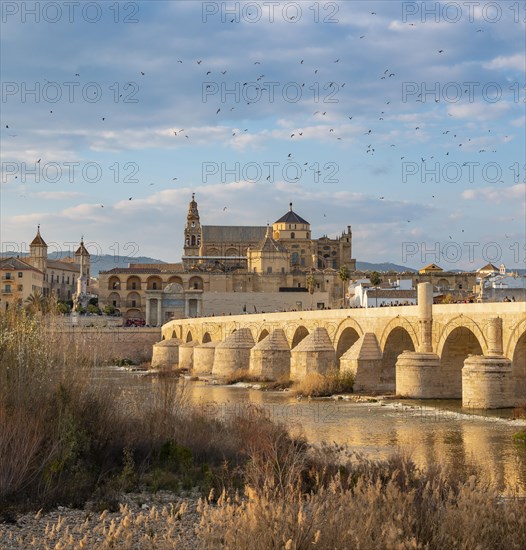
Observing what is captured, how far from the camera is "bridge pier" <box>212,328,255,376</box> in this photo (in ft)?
160

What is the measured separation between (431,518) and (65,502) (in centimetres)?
626

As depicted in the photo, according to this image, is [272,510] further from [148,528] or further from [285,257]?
[285,257]

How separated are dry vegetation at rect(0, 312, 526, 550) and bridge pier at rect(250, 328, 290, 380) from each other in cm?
2441

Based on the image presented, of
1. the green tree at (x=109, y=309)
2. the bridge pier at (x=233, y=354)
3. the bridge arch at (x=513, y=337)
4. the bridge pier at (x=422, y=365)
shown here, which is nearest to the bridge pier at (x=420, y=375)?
the bridge pier at (x=422, y=365)

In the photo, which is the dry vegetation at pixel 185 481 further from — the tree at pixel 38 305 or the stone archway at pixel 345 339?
the stone archway at pixel 345 339

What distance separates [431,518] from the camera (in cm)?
1017

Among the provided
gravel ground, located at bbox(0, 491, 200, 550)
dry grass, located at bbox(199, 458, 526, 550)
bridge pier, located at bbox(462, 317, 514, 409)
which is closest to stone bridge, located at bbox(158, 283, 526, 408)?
bridge pier, located at bbox(462, 317, 514, 409)

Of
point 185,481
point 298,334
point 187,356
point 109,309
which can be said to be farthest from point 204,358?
point 109,309

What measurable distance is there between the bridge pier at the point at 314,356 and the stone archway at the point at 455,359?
7.55 metres

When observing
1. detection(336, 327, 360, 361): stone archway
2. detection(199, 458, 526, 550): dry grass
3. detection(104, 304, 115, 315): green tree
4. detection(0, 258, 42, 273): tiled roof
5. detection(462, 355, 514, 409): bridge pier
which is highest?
detection(0, 258, 42, 273): tiled roof

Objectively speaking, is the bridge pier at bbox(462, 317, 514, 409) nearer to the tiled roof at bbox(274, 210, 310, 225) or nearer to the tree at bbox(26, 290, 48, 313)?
the tree at bbox(26, 290, 48, 313)

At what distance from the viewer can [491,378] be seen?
89.2 feet

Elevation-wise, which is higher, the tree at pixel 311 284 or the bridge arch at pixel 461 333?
the tree at pixel 311 284

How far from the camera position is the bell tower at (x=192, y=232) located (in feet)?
387
